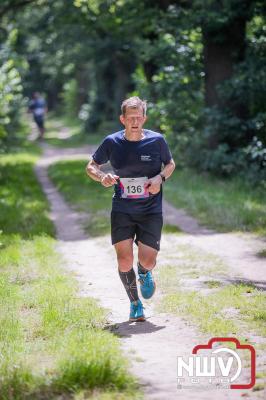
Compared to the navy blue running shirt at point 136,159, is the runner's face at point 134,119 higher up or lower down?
higher up

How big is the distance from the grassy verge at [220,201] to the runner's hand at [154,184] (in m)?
5.08

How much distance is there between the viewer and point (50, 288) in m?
8.24

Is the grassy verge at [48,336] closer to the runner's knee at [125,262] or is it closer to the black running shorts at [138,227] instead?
the runner's knee at [125,262]

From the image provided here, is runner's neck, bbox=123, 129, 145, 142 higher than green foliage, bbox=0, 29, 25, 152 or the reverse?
higher

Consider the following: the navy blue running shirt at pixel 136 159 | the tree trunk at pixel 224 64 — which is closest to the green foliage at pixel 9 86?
the tree trunk at pixel 224 64

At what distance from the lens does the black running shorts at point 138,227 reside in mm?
6922

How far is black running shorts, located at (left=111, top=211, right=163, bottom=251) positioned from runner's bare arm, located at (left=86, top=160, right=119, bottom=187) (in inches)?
14.5

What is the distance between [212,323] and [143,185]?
4.48 ft

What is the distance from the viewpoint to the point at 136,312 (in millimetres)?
6996

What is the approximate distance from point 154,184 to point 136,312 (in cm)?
122

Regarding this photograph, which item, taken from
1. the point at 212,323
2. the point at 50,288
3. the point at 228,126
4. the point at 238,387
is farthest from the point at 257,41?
the point at 238,387

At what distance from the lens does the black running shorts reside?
6.92 metres

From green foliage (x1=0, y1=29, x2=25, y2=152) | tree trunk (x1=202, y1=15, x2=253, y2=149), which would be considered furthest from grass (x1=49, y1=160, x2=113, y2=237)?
tree trunk (x1=202, y1=15, x2=253, y2=149)

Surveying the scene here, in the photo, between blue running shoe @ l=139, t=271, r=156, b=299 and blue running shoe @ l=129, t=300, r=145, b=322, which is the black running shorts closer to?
blue running shoe @ l=139, t=271, r=156, b=299
